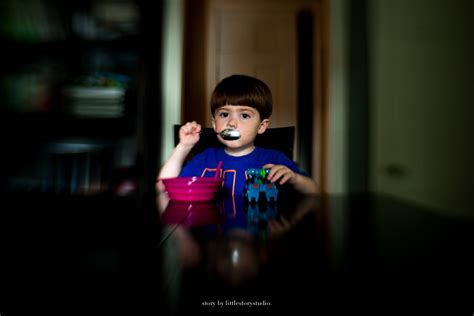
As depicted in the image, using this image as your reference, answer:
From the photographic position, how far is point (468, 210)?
1630mm

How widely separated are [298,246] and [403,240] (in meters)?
0.14

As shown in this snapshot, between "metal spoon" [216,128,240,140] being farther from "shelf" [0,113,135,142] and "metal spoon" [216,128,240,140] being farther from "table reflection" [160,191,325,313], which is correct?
"shelf" [0,113,135,142]

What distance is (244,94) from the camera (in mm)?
800

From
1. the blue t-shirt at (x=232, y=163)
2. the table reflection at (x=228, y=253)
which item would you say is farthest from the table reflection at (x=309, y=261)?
the blue t-shirt at (x=232, y=163)

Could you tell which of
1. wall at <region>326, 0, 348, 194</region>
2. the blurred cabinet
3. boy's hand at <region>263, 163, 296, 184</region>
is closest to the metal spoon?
boy's hand at <region>263, 163, 296, 184</region>

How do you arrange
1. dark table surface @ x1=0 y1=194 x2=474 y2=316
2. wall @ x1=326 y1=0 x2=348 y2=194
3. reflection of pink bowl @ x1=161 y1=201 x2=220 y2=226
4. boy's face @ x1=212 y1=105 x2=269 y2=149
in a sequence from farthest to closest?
1. wall @ x1=326 y1=0 x2=348 y2=194
2. boy's face @ x1=212 y1=105 x2=269 y2=149
3. reflection of pink bowl @ x1=161 y1=201 x2=220 y2=226
4. dark table surface @ x1=0 y1=194 x2=474 y2=316

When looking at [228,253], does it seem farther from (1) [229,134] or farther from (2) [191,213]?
(1) [229,134]

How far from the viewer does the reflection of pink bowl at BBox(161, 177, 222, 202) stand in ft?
2.15

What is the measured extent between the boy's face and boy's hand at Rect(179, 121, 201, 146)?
Result: 61 mm

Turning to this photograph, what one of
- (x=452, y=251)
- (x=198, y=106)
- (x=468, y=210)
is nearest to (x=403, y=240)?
(x=452, y=251)

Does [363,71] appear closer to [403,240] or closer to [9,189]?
[403,240]

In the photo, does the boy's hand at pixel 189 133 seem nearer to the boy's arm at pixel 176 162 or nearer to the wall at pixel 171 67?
the boy's arm at pixel 176 162

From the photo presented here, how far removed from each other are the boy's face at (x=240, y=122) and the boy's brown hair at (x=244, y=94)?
0.05 ft

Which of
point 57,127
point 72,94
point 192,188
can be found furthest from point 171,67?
point 192,188
